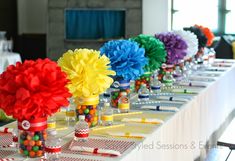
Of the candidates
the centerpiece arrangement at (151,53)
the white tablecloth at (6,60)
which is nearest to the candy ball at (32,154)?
the centerpiece arrangement at (151,53)

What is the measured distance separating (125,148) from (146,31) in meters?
7.41

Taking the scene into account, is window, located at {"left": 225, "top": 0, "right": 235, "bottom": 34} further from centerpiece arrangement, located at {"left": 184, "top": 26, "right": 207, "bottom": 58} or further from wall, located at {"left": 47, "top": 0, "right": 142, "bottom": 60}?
centerpiece arrangement, located at {"left": 184, "top": 26, "right": 207, "bottom": 58}

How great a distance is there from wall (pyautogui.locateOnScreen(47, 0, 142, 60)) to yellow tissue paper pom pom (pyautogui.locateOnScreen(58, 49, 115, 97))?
23.0 ft

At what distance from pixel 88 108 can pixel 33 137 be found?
450 millimetres

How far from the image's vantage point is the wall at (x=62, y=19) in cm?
905

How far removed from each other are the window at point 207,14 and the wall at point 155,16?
42cm

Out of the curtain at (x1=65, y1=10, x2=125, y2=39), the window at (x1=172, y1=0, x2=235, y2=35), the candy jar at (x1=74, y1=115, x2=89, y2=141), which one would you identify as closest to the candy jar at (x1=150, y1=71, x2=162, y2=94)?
the candy jar at (x1=74, y1=115, x2=89, y2=141)

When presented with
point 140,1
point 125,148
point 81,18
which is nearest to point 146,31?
point 140,1

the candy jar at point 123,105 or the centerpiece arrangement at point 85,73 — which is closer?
the centerpiece arrangement at point 85,73

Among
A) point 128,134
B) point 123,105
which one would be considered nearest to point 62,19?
point 123,105

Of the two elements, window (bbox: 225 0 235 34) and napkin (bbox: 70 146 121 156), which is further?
window (bbox: 225 0 235 34)

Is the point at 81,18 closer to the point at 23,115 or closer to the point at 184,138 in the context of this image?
Result: the point at 184,138

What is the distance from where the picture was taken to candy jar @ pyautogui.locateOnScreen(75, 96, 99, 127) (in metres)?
2.17

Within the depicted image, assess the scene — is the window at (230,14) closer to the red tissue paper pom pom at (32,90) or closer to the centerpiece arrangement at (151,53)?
the centerpiece arrangement at (151,53)
